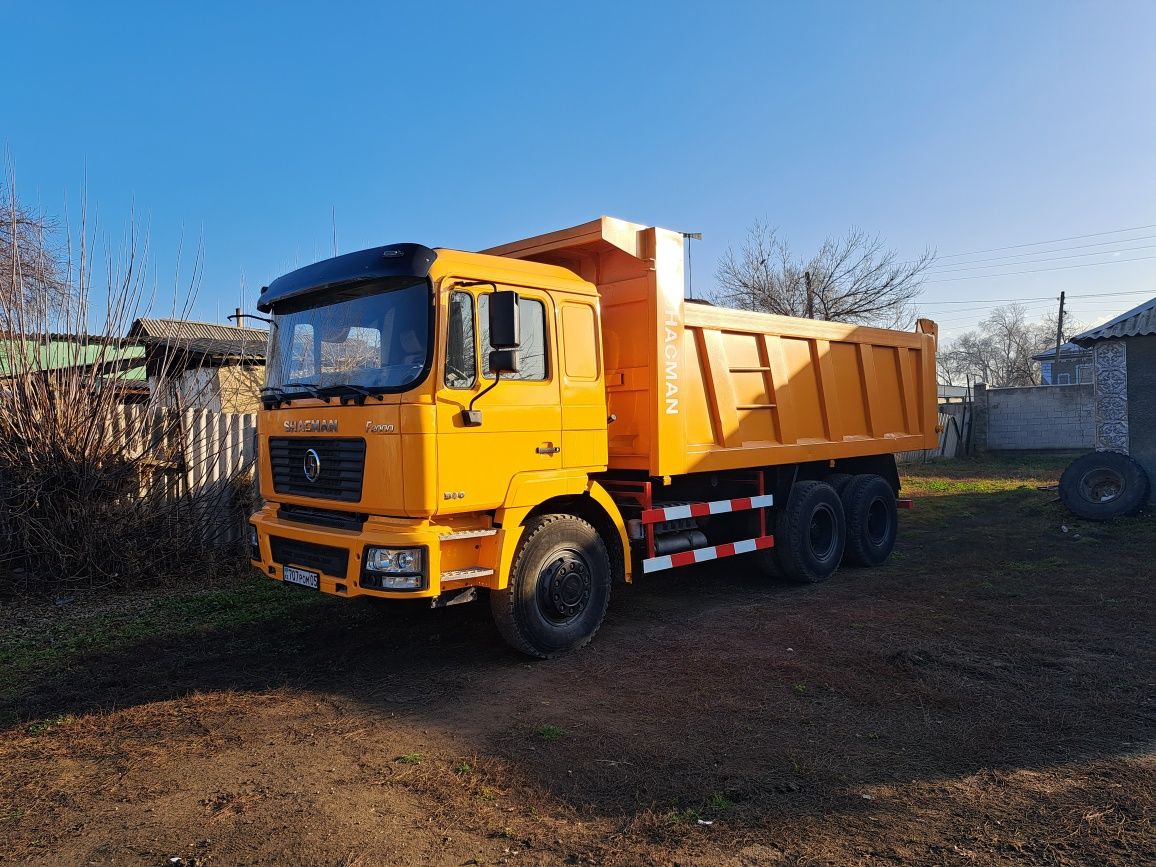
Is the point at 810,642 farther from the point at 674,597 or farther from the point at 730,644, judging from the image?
the point at 674,597

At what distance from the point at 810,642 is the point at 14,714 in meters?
5.33

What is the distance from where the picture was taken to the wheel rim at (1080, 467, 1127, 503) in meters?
12.0

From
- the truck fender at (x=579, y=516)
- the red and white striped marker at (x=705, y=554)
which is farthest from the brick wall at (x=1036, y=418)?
the truck fender at (x=579, y=516)

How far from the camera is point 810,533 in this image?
329 inches

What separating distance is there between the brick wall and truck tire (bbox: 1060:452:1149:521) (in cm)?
1233

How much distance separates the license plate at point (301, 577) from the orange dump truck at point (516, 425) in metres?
0.02

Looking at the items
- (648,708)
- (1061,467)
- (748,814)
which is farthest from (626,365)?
(1061,467)

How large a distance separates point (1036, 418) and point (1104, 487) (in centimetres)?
1276

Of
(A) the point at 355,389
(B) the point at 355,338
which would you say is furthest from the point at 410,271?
(A) the point at 355,389

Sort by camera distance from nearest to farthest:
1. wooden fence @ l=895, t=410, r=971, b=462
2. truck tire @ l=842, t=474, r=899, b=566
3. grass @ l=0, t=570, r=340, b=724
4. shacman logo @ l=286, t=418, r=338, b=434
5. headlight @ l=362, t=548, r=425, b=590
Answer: headlight @ l=362, t=548, r=425, b=590
shacman logo @ l=286, t=418, r=338, b=434
grass @ l=0, t=570, r=340, b=724
truck tire @ l=842, t=474, r=899, b=566
wooden fence @ l=895, t=410, r=971, b=462

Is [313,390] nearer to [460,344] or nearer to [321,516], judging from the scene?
[321,516]

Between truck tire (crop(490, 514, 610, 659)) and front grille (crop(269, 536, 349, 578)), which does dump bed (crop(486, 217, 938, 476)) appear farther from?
front grille (crop(269, 536, 349, 578))

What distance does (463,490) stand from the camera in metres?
5.06

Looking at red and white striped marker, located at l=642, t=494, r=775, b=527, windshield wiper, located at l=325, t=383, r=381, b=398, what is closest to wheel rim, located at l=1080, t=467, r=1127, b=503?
red and white striped marker, located at l=642, t=494, r=775, b=527
